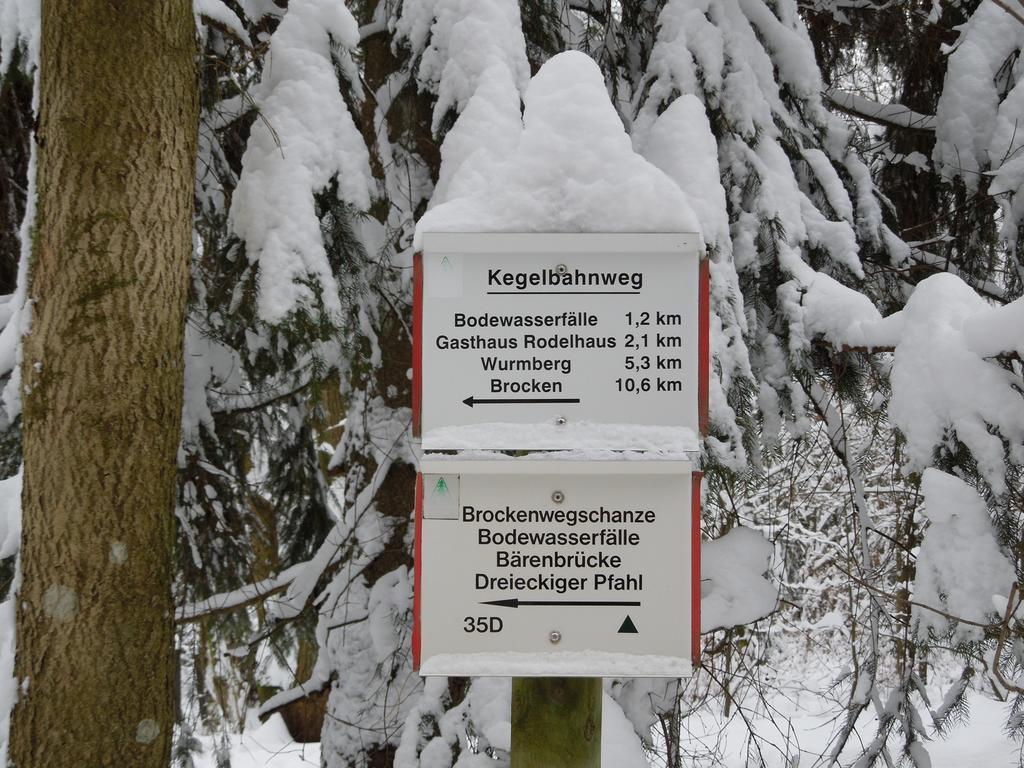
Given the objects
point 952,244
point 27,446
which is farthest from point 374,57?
point 952,244

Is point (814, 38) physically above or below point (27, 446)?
above

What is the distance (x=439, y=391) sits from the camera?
1.52 m

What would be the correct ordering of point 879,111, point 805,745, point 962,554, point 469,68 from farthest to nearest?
1. point 805,745
2. point 879,111
3. point 469,68
4. point 962,554

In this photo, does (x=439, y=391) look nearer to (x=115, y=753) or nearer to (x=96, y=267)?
(x=96, y=267)

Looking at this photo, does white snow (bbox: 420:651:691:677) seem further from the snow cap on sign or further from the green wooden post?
the snow cap on sign

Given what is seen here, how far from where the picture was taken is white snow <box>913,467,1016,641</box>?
7.32 ft

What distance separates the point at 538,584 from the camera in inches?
60.1

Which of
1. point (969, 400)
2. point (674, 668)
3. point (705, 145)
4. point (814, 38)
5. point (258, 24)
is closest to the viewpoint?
point (674, 668)

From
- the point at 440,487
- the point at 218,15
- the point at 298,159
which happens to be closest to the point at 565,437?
the point at 440,487

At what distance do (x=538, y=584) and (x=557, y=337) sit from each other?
408mm

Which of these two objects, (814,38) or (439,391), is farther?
(814,38)

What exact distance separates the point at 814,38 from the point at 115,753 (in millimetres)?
3830

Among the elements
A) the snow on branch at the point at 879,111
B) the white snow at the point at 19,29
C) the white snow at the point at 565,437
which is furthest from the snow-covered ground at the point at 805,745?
the white snow at the point at 565,437

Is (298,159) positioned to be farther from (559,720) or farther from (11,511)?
(559,720)
